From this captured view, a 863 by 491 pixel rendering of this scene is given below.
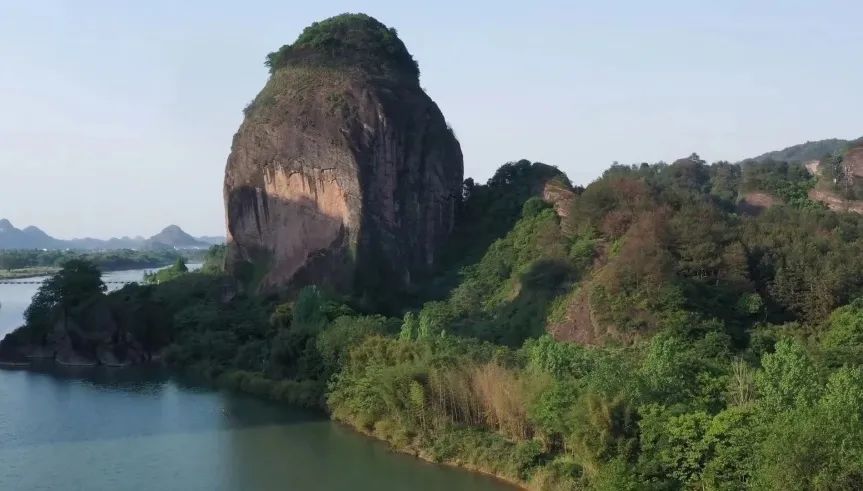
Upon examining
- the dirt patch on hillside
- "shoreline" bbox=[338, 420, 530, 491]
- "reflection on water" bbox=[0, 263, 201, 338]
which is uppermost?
the dirt patch on hillside

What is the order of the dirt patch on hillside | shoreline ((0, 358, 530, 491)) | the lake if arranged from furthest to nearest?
1. the dirt patch on hillside
2. the lake
3. shoreline ((0, 358, 530, 491))

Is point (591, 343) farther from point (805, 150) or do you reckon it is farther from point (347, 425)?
point (805, 150)

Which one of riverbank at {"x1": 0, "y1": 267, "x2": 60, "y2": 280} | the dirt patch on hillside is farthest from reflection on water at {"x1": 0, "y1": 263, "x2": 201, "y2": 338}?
the dirt patch on hillside

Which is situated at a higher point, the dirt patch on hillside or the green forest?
the dirt patch on hillside

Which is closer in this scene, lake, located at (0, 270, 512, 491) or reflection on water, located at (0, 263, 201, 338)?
lake, located at (0, 270, 512, 491)

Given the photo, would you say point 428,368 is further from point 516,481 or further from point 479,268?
point 479,268

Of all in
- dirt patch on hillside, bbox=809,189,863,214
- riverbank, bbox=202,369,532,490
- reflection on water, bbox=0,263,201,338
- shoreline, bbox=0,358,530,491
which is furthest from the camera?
reflection on water, bbox=0,263,201,338

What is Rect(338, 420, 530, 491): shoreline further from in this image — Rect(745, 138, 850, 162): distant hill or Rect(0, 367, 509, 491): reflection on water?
Rect(745, 138, 850, 162): distant hill
